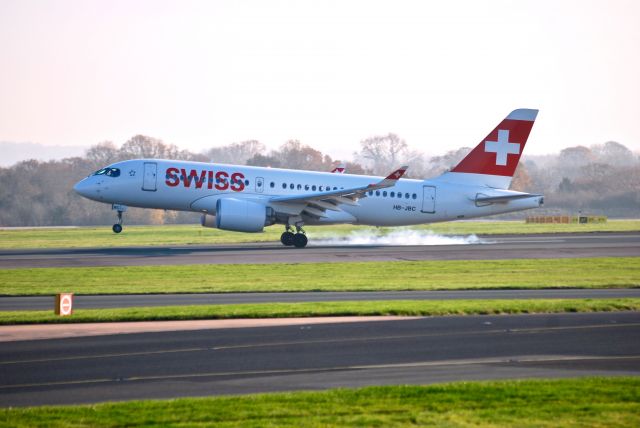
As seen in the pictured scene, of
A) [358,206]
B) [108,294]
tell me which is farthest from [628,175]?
[108,294]

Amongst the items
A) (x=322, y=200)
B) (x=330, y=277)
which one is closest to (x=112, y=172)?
(x=322, y=200)

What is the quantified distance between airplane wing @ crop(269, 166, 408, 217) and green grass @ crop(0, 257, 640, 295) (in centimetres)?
677

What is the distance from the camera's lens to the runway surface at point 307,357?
52.0 ft

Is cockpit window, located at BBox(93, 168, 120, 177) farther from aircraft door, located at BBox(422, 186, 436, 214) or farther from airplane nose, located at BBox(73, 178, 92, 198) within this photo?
aircraft door, located at BBox(422, 186, 436, 214)

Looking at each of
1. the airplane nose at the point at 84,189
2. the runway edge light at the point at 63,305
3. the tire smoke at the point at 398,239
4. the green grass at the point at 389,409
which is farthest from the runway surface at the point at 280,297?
the tire smoke at the point at 398,239

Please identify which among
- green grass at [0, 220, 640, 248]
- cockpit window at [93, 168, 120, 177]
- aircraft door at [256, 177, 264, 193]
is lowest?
green grass at [0, 220, 640, 248]

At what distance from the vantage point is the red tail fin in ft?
169

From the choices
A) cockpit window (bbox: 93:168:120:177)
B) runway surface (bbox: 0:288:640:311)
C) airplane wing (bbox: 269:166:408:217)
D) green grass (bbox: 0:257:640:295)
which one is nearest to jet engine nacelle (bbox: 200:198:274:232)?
airplane wing (bbox: 269:166:408:217)

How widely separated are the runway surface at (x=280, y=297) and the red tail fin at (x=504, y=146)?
2092 cm

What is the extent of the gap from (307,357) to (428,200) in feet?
111

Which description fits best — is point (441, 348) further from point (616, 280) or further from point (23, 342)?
point (616, 280)

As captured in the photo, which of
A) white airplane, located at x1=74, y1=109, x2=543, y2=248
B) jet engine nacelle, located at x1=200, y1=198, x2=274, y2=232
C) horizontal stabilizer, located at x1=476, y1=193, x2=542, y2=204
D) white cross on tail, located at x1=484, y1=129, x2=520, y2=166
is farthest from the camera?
white cross on tail, located at x1=484, y1=129, x2=520, y2=166

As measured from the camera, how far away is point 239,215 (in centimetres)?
4659

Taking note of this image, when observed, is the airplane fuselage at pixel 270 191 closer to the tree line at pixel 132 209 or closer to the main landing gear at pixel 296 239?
the main landing gear at pixel 296 239
